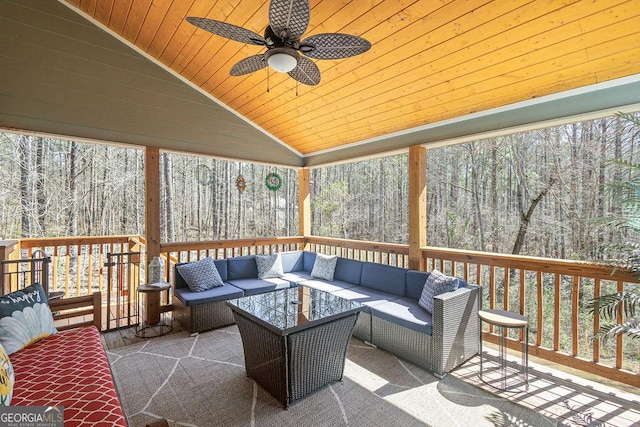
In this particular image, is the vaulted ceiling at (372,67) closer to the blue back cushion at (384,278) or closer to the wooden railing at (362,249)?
the wooden railing at (362,249)

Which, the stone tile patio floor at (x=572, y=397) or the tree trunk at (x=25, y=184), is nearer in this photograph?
the stone tile patio floor at (x=572, y=397)

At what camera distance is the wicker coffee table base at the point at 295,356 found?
230cm

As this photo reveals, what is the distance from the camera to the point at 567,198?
5637mm

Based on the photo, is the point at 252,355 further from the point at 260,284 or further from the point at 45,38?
the point at 45,38

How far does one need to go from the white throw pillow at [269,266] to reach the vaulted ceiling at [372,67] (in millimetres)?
1840

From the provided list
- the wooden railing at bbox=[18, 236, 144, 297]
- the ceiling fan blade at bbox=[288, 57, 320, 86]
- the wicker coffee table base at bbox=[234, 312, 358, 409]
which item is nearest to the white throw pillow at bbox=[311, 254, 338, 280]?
the wicker coffee table base at bbox=[234, 312, 358, 409]

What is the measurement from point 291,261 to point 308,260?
32 cm

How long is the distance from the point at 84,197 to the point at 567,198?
10961mm

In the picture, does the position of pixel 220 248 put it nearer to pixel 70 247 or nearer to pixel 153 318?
pixel 153 318

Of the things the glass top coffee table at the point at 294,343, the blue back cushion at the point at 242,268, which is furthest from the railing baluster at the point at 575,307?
the blue back cushion at the point at 242,268

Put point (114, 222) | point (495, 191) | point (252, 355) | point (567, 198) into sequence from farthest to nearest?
1. point (114, 222)
2. point (495, 191)
3. point (567, 198)
4. point (252, 355)

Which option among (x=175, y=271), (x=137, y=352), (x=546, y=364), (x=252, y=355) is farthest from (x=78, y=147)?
(x=546, y=364)

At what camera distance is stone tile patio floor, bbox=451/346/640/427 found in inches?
87.8

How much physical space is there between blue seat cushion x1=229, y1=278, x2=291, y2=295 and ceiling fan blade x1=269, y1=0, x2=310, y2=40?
3.21 metres
